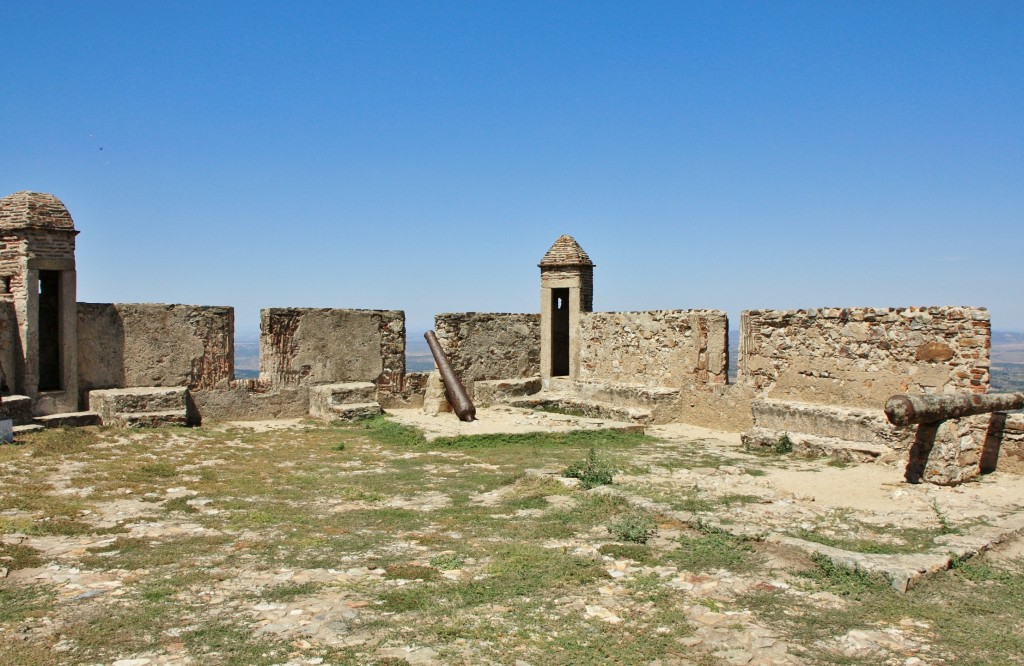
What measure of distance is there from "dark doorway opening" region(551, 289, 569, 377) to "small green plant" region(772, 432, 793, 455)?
7514 mm

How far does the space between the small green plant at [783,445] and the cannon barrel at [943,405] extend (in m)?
2.64

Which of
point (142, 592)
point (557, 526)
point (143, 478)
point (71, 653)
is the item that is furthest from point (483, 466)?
point (71, 653)

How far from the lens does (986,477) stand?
26.8ft

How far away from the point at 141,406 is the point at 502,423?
A: 5605 mm

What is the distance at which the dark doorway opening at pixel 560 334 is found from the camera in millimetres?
17764

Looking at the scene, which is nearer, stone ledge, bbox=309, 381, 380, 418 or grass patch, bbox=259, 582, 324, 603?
grass patch, bbox=259, 582, 324, 603

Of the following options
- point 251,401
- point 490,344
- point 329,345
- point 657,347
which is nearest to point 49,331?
point 251,401

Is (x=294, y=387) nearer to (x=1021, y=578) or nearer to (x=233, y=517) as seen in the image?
(x=233, y=517)

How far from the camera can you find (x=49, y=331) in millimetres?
11898

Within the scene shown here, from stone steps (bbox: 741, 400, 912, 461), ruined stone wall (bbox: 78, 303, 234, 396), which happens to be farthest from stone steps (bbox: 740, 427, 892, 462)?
ruined stone wall (bbox: 78, 303, 234, 396)

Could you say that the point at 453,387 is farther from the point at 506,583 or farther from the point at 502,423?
the point at 506,583

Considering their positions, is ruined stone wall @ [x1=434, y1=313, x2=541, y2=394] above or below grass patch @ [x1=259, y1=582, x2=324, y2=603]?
above

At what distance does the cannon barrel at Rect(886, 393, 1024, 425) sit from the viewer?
24.4 feet

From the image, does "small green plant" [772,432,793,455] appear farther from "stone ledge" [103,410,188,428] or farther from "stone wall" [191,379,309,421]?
"stone ledge" [103,410,188,428]
